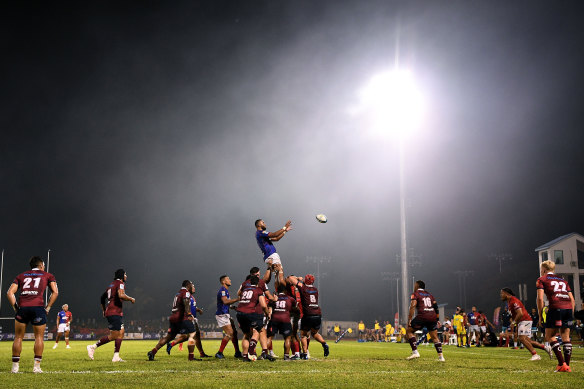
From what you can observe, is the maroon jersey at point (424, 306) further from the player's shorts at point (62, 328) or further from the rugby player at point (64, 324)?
the player's shorts at point (62, 328)

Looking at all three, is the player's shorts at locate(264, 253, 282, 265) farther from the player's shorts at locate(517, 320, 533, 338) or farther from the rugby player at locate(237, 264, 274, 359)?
the player's shorts at locate(517, 320, 533, 338)

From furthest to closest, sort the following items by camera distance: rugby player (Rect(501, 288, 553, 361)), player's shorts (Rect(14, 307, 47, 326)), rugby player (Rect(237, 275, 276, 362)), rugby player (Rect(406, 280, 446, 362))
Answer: rugby player (Rect(501, 288, 553, 361)) < rugby player (Rect(406, 280, 446, 362)) < rugby player (Rect(237, 275, 276, 362)) < player's shorts (Rect(14, 307, 47, 326))

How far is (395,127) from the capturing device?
150 feet

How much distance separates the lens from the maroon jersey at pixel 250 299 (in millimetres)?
14461

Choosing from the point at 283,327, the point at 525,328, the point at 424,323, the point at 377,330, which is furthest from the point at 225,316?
the point at 377,330

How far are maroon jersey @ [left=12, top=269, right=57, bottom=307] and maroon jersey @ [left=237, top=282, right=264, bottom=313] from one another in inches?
204

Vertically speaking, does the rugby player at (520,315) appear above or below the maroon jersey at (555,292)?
below

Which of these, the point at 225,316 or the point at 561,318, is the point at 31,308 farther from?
the point at 561,318

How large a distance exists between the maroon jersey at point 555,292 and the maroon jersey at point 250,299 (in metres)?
7.29

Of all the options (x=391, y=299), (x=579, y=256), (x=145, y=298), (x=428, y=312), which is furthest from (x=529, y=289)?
(x=428, y=312)

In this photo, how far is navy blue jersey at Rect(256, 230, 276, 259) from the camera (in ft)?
48.4

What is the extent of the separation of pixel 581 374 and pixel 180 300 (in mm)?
11047

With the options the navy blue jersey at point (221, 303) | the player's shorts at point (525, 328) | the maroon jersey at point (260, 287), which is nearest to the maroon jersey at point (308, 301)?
the maroon jersey at point (260, 287)

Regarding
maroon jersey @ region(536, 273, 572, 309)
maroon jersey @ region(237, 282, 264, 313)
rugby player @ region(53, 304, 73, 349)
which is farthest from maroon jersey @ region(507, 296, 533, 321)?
rugby player @ region(53, 304, 73, 349)
